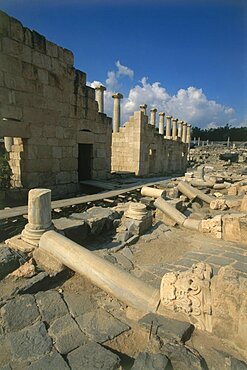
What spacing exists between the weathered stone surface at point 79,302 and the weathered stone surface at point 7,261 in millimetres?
948

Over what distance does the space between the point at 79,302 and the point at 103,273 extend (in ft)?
1.65

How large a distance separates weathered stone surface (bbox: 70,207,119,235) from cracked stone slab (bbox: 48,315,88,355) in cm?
263

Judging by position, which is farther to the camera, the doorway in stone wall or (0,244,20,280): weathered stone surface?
the doorway in stone wall

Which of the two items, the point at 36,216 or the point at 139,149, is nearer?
the point at 36,216

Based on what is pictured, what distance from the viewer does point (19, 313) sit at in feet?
9.85

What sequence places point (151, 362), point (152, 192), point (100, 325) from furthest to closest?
point (152, 192) < point (100, 325) < point (151, 362)

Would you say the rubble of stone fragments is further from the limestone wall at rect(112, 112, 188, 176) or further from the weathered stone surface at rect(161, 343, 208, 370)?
the limestone wall at rect(112, 112, 188, 176)

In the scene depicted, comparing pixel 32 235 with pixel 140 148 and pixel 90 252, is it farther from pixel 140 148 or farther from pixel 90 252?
pixel 140 148

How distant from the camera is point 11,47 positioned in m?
7.25

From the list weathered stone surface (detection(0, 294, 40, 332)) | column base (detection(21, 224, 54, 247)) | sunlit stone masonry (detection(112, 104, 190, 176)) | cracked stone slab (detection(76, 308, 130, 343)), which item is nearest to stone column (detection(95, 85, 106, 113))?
sunlit stone masonry (detection(112, 104, 190, 176))

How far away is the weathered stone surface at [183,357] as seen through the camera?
2.21m

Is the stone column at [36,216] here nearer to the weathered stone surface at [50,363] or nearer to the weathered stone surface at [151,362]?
the weathered stone surface at [50,363]

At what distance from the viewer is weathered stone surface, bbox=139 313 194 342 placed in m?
2.54

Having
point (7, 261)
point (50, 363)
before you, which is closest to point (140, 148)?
point (7, 261)
